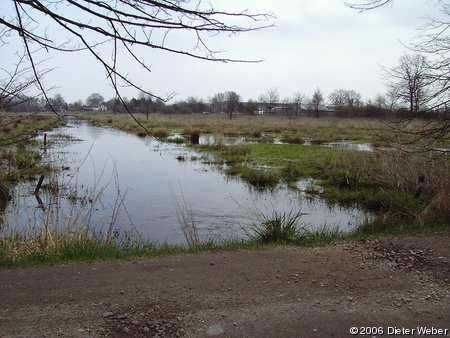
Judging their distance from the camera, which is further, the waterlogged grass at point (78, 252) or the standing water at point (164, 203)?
the standing water at point (164, 203)

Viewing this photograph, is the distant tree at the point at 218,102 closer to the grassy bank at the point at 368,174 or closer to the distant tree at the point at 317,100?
the distant tree at the point at 317,100

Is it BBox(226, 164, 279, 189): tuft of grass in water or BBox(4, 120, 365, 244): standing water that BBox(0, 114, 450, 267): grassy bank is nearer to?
BBox(226, 164, 279, 189): tuft of grass in water

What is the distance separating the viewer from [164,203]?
41.6 feet

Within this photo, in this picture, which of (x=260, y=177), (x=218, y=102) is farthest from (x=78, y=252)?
(x=218, y=102)

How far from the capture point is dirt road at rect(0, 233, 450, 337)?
3.58m

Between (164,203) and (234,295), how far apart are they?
8.74 meters

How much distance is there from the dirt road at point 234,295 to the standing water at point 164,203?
8.90 feet

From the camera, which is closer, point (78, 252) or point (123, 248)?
point (78, 252)

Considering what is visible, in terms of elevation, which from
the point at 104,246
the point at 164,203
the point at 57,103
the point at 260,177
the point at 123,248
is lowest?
the point at 164,203

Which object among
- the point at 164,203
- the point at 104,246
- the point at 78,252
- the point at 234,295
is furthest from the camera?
the point at 164,203

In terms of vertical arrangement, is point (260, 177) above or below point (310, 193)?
above

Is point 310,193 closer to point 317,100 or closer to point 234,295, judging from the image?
point 234,295

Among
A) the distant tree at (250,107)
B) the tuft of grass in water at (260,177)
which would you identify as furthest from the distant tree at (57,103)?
the distant tree at (250,107)

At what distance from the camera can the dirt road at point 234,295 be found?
11.8 ft
